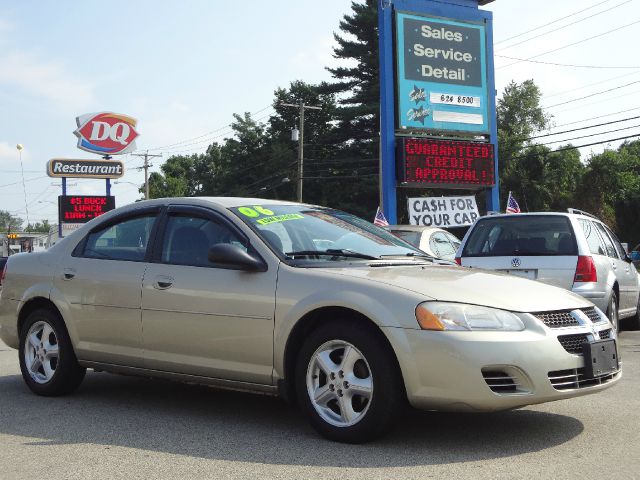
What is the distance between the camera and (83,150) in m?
40.5

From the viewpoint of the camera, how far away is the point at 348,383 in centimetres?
474

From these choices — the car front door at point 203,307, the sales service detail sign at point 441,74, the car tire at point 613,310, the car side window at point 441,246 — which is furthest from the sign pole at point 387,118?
the car front door at point 203,307

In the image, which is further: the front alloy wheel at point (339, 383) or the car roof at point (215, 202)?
the car roof at point (215, 202)

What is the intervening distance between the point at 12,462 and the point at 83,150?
124 ft

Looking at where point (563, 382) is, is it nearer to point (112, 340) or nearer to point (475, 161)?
point (112, 340)

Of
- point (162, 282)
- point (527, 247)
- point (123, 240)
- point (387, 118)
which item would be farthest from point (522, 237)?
point (387, 118)

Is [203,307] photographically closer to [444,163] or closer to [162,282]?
[162,282]

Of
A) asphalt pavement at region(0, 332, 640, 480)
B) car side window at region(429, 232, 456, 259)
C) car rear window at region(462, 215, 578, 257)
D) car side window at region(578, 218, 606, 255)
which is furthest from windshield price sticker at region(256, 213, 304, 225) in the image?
→ car side window at region(429, 232, 456, 259)

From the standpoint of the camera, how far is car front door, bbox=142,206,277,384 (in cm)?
518

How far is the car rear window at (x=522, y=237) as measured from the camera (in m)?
9.23

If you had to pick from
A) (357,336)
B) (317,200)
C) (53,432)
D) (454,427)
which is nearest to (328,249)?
(357,336)

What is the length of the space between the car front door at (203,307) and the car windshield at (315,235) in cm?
19

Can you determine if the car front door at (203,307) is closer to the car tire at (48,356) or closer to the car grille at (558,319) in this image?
the car tire at (48,356)

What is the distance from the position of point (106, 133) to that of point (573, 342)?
38.8 metres
